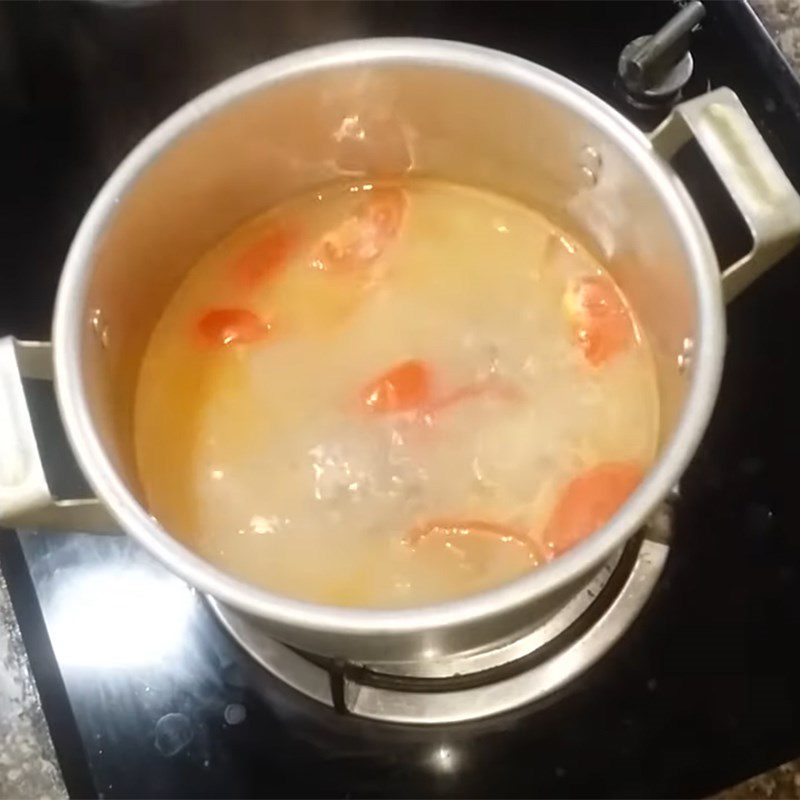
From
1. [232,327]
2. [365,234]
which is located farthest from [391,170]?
[232,327]

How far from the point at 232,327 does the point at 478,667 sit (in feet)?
0.89

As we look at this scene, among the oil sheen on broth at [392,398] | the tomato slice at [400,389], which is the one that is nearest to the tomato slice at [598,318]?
the oil sheen on broth at [392,398]

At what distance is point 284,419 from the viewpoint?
74 centimetres

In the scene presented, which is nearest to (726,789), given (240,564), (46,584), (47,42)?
(240,564)

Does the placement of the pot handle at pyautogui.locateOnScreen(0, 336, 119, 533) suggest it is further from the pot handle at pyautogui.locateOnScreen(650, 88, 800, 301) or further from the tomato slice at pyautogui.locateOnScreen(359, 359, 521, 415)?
the pot handle at pyautogui.locateOnScreen(650, 88, 800, 301)

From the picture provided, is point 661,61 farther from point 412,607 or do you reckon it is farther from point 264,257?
point 412,607

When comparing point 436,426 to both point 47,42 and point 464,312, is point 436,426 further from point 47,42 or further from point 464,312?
point 47,42

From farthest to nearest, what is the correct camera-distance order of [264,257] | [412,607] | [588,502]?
[264,257], [588,502], [412,607]

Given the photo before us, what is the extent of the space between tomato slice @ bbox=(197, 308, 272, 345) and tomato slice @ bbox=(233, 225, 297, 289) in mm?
27

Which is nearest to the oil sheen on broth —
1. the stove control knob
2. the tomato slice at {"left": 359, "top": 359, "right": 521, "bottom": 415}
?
the tomato slice at {"left": 359, "top": 359, "right": 521, "bottom": 415}

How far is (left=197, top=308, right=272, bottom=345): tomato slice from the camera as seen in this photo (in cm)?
77

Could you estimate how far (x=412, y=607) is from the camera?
21.4 inches

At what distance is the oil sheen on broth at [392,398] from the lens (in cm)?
70

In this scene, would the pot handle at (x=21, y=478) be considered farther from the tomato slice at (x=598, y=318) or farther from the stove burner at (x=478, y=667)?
the tomato slice at (x=598, y=318)
